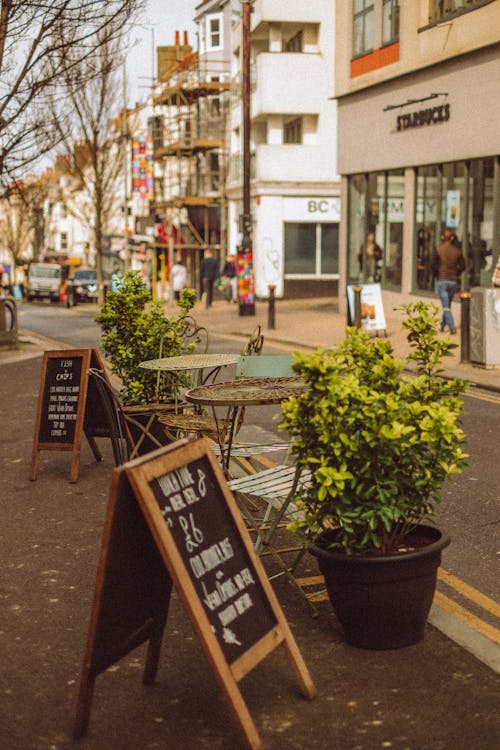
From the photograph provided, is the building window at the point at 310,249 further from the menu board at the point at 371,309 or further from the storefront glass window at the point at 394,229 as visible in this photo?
the menu board at the point at 371,309

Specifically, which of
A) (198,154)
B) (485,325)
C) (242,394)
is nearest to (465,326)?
(485,325)

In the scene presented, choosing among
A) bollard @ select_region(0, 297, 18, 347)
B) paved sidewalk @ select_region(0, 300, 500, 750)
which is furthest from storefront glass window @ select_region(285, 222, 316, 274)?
paved sidewalk @ select_region(0, 300, 500, 750)

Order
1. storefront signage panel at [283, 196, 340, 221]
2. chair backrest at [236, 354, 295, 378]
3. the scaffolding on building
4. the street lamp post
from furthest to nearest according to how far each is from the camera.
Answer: the scaffolding on building
storefront signage panel at [283, 196, 340, 221]
the street lamp post
chair backrest at [236, 354, 295, 378]

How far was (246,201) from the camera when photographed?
2919cm

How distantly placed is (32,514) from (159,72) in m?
61.8

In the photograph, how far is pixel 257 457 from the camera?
935 centimetres

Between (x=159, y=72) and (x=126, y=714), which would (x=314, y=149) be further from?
(x=126, y=714)

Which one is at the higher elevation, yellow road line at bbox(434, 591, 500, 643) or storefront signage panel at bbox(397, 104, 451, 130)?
storefront signage panel at bbox(397, 104, 451, 130)

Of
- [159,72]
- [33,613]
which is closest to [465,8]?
[33,613]

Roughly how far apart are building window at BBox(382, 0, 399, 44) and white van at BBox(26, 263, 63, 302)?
33.9 metres

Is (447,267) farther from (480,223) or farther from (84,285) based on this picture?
(84,285)

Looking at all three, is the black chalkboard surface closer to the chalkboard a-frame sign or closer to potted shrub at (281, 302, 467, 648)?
potted shrub at (281, 302, 467, 648)

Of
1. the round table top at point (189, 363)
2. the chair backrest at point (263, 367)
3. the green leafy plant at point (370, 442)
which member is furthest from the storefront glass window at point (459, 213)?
the green leafy plant at point (370, 442)

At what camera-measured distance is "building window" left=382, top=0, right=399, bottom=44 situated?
25.5 meters
